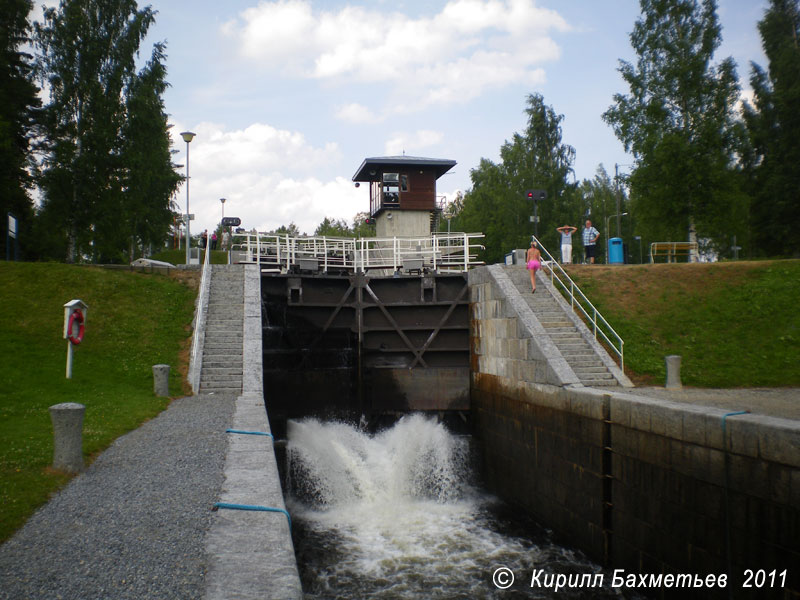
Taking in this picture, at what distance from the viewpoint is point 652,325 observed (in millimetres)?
14664

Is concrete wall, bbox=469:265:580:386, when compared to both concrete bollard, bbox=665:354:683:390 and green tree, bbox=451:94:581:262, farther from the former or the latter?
green tree, bbox=451:94:581:262

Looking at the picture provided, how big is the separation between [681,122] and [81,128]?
1057 inches

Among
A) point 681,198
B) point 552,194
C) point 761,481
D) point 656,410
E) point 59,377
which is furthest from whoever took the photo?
point 552,194

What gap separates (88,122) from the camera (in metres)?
24.6

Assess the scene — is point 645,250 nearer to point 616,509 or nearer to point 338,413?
point 338,413

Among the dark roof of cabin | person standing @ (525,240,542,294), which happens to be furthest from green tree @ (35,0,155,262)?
person standing @ (525,240,542,294)

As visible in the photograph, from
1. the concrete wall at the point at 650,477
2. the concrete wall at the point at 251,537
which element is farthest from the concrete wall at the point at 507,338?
the concrete wall at the point at 251,537

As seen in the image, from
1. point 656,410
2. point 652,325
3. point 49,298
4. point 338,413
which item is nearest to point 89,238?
point 49,298

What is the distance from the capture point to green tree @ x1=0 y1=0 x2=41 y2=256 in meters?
25.7

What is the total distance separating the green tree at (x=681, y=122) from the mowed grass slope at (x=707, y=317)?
27.0 feet

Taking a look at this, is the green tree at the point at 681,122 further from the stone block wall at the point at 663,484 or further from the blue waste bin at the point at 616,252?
the stone block wall at the point at 663,484

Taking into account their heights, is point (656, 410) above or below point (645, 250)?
below

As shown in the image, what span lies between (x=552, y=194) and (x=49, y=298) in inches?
1258

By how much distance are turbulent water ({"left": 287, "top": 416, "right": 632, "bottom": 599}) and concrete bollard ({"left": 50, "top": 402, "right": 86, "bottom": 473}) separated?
13.0 ft
